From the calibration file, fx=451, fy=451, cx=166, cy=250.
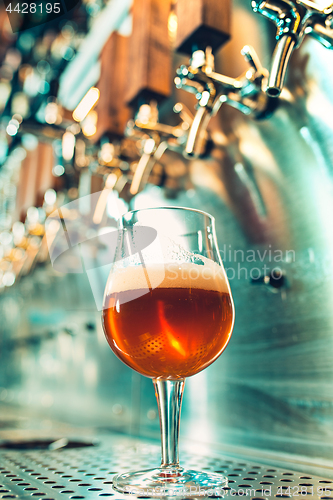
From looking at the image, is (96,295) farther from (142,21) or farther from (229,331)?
(229,331)

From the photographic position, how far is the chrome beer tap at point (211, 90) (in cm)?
86

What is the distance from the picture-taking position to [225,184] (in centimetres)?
107

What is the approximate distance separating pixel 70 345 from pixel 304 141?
4.51 ft

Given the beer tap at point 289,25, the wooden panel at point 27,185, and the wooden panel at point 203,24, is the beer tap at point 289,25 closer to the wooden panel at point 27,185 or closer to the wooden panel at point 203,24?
the wooden panel at point 203,24

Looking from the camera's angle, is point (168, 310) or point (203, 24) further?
point (203, 24)

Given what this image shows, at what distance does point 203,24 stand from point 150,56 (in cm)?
28

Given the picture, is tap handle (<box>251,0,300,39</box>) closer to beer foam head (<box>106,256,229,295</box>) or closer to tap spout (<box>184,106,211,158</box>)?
tap spout (<box>184,106,211,158</box>)

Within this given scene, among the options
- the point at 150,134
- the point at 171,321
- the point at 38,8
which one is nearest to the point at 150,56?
the point at 150,134

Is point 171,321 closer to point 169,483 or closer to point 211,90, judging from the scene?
point 169,483

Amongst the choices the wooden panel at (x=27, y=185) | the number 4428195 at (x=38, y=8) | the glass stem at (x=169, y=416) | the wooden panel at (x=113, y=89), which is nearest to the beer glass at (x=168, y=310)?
the glass stem at (x=169, y=416)

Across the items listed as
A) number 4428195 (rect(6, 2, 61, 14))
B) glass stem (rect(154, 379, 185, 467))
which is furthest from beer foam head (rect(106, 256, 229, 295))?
number 4428195 (rect(6, 2, 61, 14))

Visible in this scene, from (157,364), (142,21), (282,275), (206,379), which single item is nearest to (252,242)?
(282,275)

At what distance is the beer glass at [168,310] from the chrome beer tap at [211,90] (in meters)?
0.30

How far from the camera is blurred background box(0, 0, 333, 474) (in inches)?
31.0
